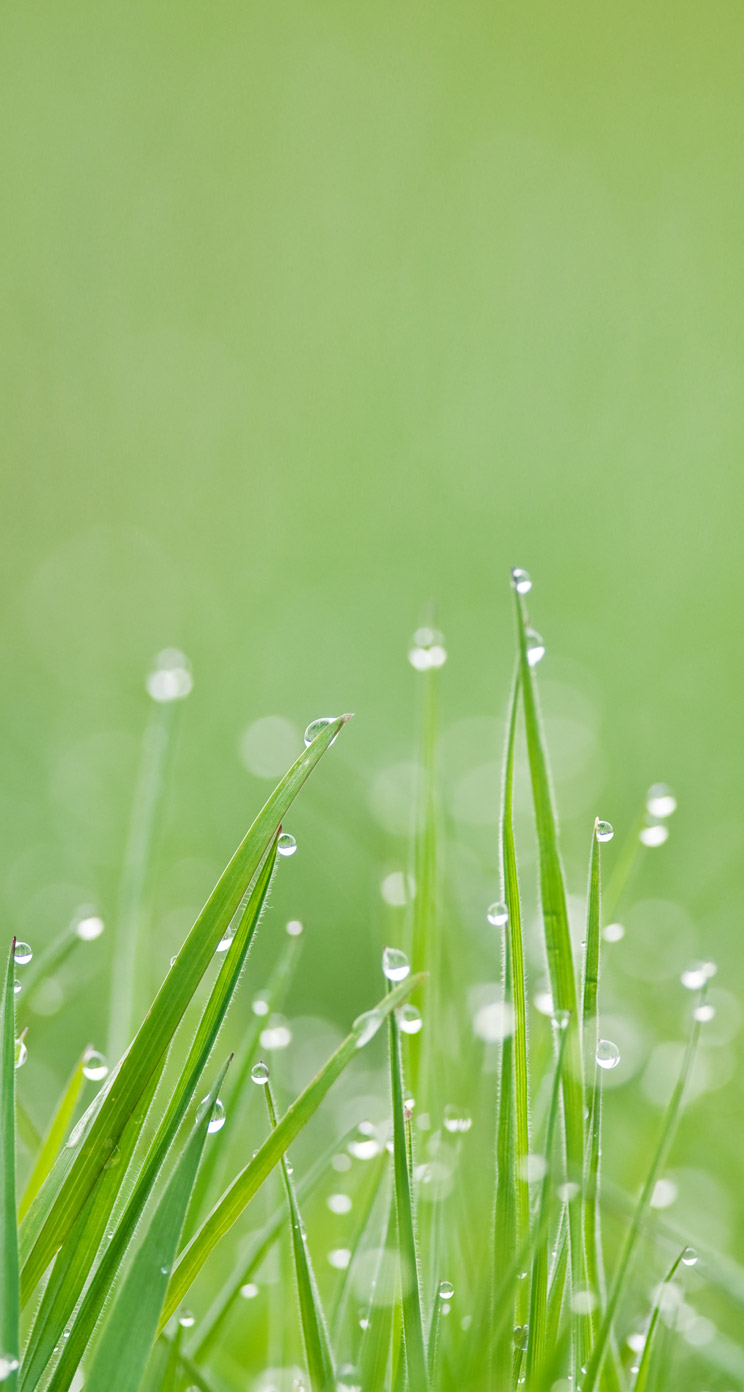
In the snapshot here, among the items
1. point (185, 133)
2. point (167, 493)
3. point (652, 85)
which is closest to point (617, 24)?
point (652, 85)

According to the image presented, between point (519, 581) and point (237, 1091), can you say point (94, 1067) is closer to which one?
point (237, 1091)

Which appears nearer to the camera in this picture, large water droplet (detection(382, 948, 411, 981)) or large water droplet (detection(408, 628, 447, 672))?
large water droplet (detection(382, 948, 411, 981))

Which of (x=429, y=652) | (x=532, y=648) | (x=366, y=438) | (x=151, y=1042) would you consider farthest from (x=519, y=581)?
(x=366, y=438)

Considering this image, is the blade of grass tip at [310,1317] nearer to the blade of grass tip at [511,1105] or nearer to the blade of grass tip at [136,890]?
the blade of grass tip at [511,1105]

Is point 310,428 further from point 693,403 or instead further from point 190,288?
point 693,403

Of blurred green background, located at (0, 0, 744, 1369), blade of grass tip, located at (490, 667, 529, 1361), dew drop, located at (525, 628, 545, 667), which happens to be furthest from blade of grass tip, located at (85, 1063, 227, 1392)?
blurred green background, located at (0, 0, 744, 1369)

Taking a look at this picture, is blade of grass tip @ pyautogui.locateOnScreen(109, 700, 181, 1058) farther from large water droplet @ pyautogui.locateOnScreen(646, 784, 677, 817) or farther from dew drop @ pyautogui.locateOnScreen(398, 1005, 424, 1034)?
large water droplet @ pyautogui.locateOnScreen(646, 784, 677, 817)
